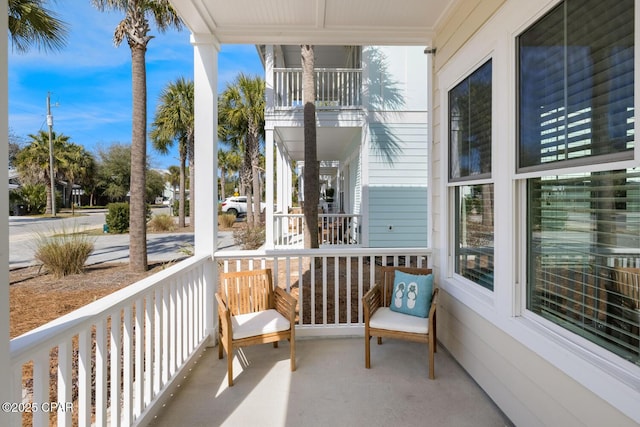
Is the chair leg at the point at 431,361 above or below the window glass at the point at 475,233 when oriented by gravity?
below

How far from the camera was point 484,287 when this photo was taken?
2375 millimetres

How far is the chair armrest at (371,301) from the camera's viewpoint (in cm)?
259

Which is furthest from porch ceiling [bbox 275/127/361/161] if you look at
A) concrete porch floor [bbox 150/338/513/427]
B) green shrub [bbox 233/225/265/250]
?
concrete porch floor [bbox 150/338/513/427]

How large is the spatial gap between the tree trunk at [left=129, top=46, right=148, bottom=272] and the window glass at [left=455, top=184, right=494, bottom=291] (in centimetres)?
601

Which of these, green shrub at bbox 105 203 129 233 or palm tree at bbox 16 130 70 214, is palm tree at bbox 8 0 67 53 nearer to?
green shrub at bbox 105 203 129 233

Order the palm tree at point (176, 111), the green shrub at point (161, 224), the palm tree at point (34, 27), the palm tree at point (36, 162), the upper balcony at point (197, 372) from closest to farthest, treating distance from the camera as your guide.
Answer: the upper balcony at point (197, 372) → the palm tree at point (34, 27) → the green shrub at point (161, 224) → the palm tree at point (176, 111) → the palm tree at point (36, 162)

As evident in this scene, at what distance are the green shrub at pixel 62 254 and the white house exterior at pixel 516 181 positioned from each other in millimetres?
4621

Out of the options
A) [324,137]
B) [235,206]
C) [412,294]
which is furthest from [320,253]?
[235,206]

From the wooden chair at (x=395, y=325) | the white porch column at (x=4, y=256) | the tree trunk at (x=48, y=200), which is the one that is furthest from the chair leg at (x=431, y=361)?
the tree trunk at (x=48, y=200)

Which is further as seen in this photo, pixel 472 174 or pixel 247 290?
pixel 247 290

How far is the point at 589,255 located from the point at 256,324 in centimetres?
211

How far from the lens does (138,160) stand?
651 cm

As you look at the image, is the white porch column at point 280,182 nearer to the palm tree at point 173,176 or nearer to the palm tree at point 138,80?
the palm tree at point 138,80

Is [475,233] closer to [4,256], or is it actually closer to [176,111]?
[4,256]
